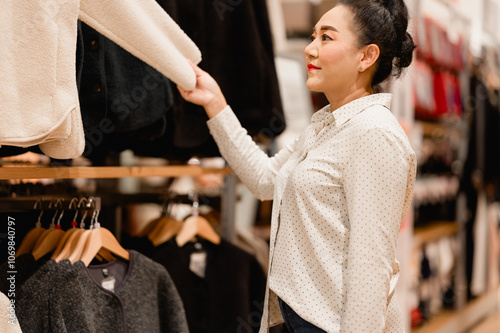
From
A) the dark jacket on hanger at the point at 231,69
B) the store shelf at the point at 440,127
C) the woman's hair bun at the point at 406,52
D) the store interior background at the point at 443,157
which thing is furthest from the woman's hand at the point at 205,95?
the store shelf at the point at 440,127

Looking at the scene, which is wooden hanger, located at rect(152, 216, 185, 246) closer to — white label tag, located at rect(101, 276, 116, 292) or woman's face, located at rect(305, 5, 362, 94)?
white label tag, located at rect(101, 276, 116, 292)

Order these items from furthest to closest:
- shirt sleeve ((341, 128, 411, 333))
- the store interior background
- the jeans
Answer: the store interior background → the jeans → shirt sleeve ((341, 128, 411, 333))

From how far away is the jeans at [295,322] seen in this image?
1237mm

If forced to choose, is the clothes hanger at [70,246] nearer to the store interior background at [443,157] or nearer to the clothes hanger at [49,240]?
the clothes hanger at [49,240]

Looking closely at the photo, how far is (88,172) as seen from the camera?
4.40 ft

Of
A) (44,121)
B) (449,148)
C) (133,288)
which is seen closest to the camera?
(44,121)

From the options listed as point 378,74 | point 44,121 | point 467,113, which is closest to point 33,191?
point 44,121

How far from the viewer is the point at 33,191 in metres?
1.42

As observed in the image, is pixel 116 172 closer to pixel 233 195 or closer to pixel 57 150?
pixel 57 150

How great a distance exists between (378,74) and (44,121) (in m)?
0.79

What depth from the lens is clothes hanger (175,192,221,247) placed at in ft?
5.85

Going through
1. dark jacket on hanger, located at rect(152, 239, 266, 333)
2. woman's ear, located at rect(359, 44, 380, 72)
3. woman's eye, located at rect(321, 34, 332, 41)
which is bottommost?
dark jacket on hanger, located at rect(152, 239, 266, 333)

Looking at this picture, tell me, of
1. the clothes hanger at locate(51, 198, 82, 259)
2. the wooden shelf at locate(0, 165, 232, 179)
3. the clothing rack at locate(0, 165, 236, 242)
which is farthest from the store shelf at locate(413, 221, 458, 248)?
the clothes hanger at locate(51, 198, 82, 259)

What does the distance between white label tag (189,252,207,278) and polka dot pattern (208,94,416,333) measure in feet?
1.69
